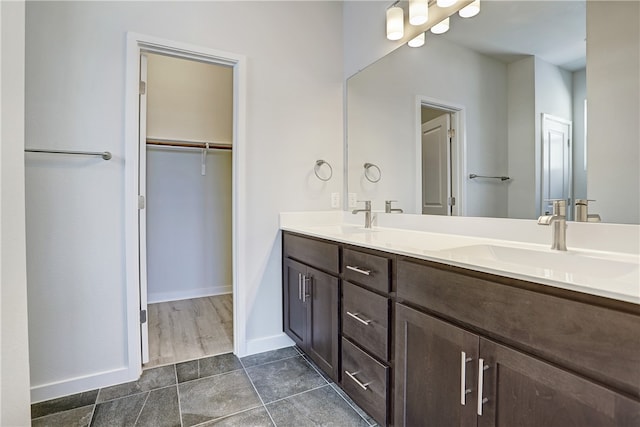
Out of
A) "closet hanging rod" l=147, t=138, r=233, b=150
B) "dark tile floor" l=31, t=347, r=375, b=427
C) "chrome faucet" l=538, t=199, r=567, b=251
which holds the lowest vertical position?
"dark tile floor" l=31, t=347, r=375, b=427

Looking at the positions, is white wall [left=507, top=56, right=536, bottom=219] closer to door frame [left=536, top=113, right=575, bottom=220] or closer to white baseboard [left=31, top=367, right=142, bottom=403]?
door frame [left=536, top=113, right=575, bottom=220]

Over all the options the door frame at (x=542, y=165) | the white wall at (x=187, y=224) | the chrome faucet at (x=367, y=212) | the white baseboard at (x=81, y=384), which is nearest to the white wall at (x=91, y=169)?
the white baseboard at (x=81, y=384)

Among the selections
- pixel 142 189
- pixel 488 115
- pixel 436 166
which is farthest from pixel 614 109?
pixel 142 189

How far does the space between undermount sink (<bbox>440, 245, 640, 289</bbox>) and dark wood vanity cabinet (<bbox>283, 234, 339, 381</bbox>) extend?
2.22ft

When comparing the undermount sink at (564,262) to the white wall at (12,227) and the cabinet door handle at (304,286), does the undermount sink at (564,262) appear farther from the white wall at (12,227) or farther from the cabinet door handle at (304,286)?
the white wall at (12,227)

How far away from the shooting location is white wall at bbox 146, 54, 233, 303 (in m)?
3.10

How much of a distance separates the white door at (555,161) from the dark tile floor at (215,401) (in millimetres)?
1263

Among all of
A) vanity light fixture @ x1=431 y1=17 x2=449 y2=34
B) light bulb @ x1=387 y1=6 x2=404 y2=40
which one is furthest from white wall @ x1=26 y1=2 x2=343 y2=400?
vanity light fixture @ x1=431 y1=17 x2=449 y2=34

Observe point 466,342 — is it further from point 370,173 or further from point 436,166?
point 370,173

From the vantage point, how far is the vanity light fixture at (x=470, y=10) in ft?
5.12

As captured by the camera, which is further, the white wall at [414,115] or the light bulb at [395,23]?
the light bulb at [395,23]

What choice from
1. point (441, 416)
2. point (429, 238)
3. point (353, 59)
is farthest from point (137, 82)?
point (441, 416)

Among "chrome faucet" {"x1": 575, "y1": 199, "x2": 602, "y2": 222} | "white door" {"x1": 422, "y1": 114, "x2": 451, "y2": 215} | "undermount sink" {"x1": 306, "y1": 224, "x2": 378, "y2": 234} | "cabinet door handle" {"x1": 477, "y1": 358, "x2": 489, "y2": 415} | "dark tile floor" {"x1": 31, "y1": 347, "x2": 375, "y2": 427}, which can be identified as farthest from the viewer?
"undermount sink" {"x1": 306, "y1": 224, "x2": 378, "y2": 234}

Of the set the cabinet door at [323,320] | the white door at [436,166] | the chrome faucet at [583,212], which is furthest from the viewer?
the white door at [436,166]
